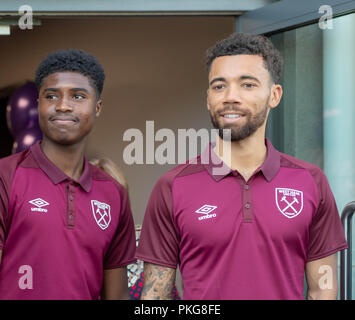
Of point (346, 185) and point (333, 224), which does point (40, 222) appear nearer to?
point (333, 224)

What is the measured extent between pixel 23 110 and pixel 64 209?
2890 mm

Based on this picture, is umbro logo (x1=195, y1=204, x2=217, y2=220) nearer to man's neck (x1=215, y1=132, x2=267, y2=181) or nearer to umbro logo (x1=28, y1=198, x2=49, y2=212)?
man's neck (x1=215, y1=132, x2=267, y2=181)

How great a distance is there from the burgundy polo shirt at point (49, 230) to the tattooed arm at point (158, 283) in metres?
0.21

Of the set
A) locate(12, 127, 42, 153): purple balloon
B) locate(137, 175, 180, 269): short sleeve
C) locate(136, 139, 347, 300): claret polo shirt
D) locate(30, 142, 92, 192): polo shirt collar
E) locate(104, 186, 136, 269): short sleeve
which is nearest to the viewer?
locate(136, 139, 347, 300): claret polo shirt

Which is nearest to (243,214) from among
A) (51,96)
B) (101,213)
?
(101,213)

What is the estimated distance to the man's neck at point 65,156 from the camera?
7.36ft

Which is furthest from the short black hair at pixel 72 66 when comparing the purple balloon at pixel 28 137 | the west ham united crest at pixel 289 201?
the purple balloon at pixel 28 137

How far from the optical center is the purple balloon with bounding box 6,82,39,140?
4.80m

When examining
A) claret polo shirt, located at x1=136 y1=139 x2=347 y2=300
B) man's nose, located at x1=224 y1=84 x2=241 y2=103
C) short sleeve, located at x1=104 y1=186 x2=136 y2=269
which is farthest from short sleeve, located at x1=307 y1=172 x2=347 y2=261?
short sleeve, located at x1=104 y1=186 x2=136 y2=269

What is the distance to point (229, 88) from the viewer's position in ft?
6.89

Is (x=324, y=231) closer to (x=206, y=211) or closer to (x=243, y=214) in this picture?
(x=243, y=214)

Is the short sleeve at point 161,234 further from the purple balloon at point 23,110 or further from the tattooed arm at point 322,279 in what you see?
the purple balloon at point 23,110

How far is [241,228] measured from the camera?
2008 mm

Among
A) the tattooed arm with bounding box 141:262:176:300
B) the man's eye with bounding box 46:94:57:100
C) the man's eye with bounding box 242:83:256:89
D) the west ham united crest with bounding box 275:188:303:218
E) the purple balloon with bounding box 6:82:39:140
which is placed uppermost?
the purple balloon with bounding box 6:82:39:140
